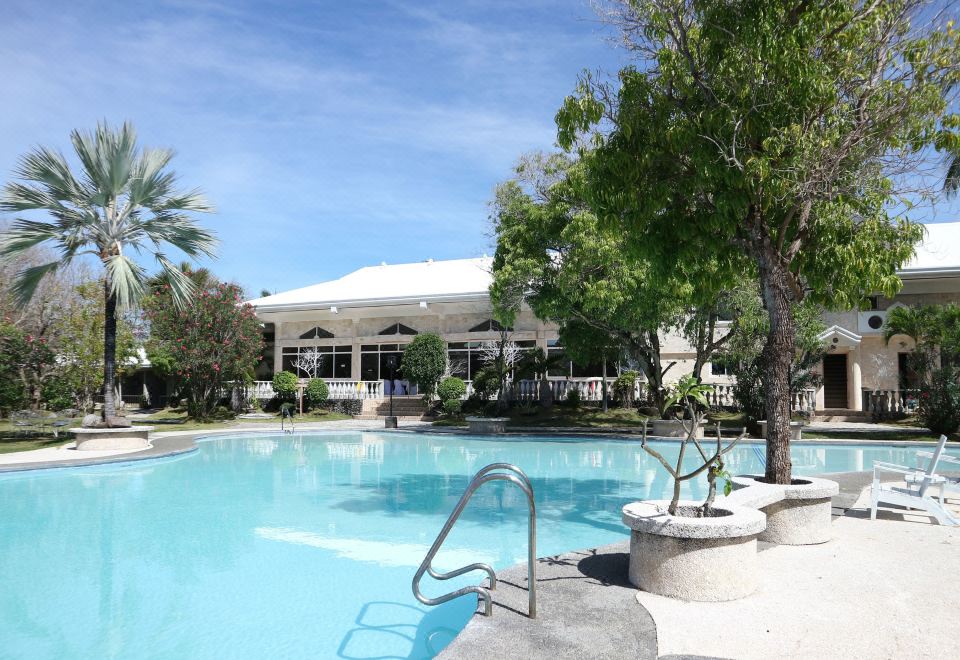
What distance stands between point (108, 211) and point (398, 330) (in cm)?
1655

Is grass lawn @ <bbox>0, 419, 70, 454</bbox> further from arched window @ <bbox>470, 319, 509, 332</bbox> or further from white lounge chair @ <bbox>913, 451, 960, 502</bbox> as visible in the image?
white lounge chair @ <bbox>913, 451, 960, 502</bbox>

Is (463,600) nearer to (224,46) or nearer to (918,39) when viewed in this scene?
(918,39)

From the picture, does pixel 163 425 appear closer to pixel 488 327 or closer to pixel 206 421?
pixel 206 421

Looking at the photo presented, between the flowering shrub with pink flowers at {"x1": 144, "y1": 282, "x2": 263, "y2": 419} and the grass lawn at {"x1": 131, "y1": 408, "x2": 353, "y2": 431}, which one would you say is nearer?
the grass lawn at {"x1": 131, "y1": 408, "x2": 353, "y2": 431}

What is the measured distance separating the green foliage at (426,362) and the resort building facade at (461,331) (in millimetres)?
918

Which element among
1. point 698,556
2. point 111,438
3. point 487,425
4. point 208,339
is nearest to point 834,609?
point 698,556

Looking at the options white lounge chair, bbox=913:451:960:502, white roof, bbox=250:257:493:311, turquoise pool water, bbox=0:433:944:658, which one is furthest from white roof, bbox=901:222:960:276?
white roof, bbox=250:257:493:311

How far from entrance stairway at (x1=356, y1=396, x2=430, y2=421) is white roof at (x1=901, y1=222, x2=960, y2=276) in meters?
18.7

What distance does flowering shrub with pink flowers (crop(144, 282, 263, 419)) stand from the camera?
2523 cm

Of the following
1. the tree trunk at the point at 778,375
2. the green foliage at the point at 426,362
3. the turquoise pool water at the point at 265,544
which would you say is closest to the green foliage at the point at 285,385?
the green foliage at the point at 426,362

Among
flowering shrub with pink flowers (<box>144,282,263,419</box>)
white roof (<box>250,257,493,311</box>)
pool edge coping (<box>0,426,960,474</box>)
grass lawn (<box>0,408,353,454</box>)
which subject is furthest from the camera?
white roof (<box>250,257,493,311</box>)

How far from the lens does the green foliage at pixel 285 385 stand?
2880 centimetres

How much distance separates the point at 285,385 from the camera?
28766 millimetres

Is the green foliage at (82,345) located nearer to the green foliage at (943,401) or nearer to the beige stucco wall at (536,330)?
the beige stucco wall at (536,330)
